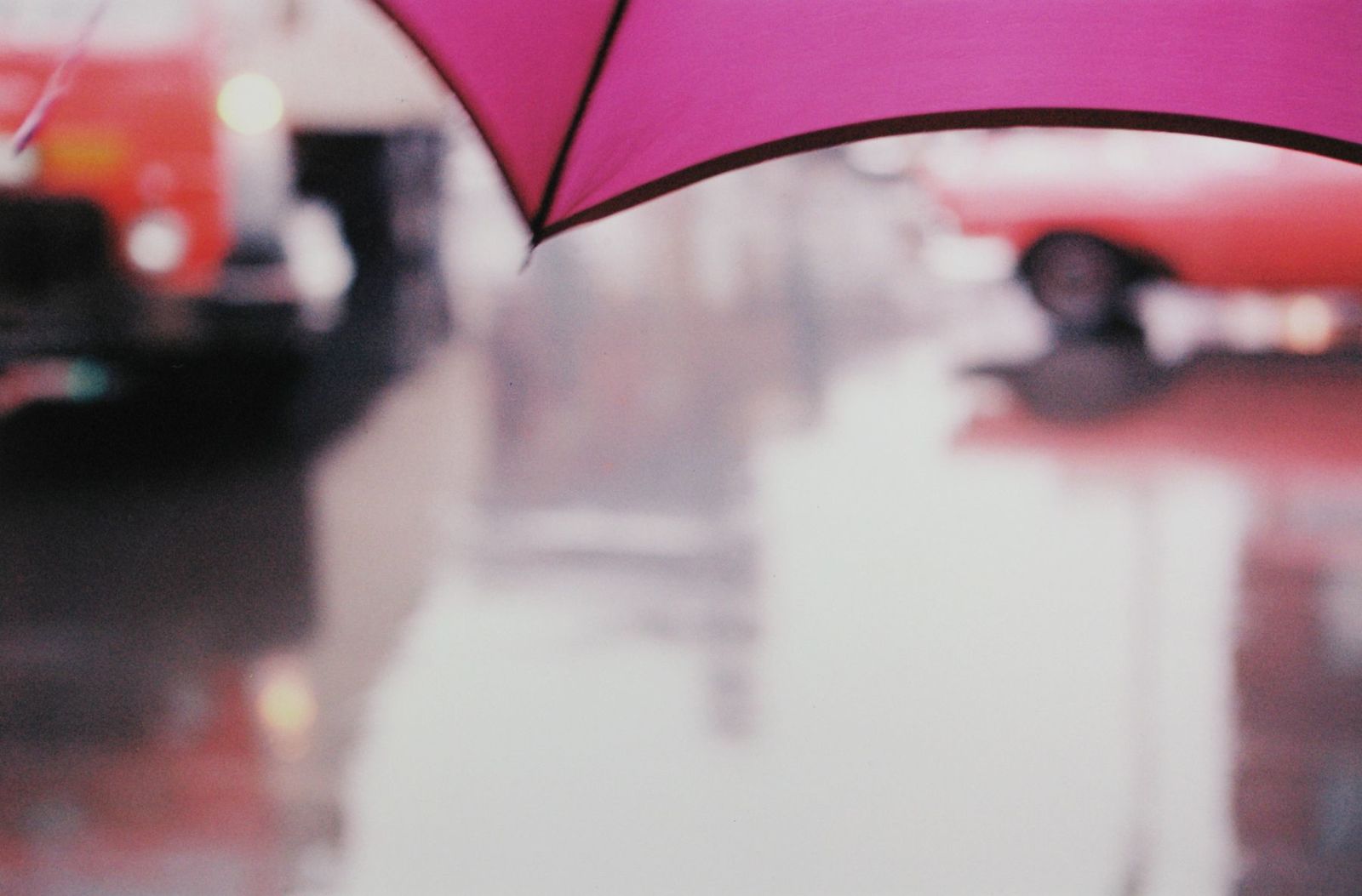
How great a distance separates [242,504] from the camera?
579 cm

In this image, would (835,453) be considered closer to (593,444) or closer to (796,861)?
(593,444)

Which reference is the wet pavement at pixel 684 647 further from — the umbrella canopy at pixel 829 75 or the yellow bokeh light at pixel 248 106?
the umbrella canopy at pixel 829 75

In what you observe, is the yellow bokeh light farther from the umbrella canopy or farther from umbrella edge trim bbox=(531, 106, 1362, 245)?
umbrella edge trim bbox=(531, 106, 1362, 245)

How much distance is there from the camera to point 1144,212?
28.9ft

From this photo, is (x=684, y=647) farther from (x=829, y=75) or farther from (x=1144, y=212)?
(x=1144, y=212)

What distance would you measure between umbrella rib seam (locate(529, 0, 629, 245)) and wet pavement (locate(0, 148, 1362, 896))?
193cm

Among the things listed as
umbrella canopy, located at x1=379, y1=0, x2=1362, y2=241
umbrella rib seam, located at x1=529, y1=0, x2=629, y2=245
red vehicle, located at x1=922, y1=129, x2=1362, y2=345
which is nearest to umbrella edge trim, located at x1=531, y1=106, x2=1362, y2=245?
umbrella canopy, located at x1=379, y1=0, x2=1362, y2=241

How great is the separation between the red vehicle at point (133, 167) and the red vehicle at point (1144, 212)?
441 centimetres

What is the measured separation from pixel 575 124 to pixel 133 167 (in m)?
5.27

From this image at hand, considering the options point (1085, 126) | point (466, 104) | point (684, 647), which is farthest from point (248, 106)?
point (1085, 126)

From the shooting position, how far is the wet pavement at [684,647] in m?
3.30

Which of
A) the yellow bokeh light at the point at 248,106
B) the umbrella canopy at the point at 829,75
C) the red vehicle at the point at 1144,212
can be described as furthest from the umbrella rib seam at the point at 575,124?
the red vehicle at the point at 1144,212

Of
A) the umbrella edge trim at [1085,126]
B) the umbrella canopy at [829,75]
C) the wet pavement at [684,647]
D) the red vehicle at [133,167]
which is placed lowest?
the wet pavement at [684,647]

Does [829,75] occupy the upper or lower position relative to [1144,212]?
lower
